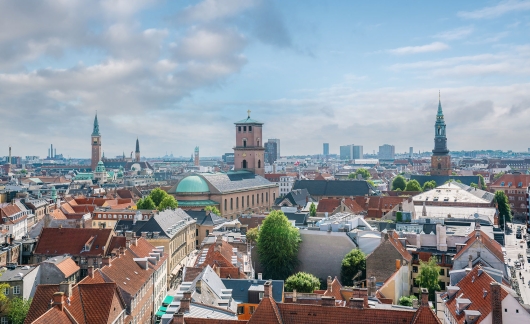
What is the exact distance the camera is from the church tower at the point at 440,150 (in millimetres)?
184375

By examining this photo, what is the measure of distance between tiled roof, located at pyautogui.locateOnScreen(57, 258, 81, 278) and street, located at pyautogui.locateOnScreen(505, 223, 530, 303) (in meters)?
49.8

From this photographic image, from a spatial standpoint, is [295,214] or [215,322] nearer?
[215,322]

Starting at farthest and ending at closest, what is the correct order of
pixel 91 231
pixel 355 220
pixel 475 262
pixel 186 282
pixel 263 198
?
1. pixel 263 198
2. pixel 355 220
3. pixel 91 231
4. pixel 475 262
5. pixel 186 282

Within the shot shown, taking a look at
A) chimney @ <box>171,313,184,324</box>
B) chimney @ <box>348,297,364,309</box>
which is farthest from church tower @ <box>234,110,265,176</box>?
chimney @ <box>171,313,184,324</box>

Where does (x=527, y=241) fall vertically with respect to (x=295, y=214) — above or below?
below

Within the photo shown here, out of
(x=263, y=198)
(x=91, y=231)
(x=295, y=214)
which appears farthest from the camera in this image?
(x=263, y=198)

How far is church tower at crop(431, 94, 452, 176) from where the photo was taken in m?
184

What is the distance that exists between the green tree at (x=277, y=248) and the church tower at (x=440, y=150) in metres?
127

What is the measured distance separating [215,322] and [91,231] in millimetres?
43224

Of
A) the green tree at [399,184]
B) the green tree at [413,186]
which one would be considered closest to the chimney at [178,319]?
the green tree at [413,186]

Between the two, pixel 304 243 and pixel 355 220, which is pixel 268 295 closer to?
pixel 304 243

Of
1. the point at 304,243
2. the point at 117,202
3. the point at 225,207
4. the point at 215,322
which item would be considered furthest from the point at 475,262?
the point at 117,202

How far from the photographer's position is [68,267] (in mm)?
60188

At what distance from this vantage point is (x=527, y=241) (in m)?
104
